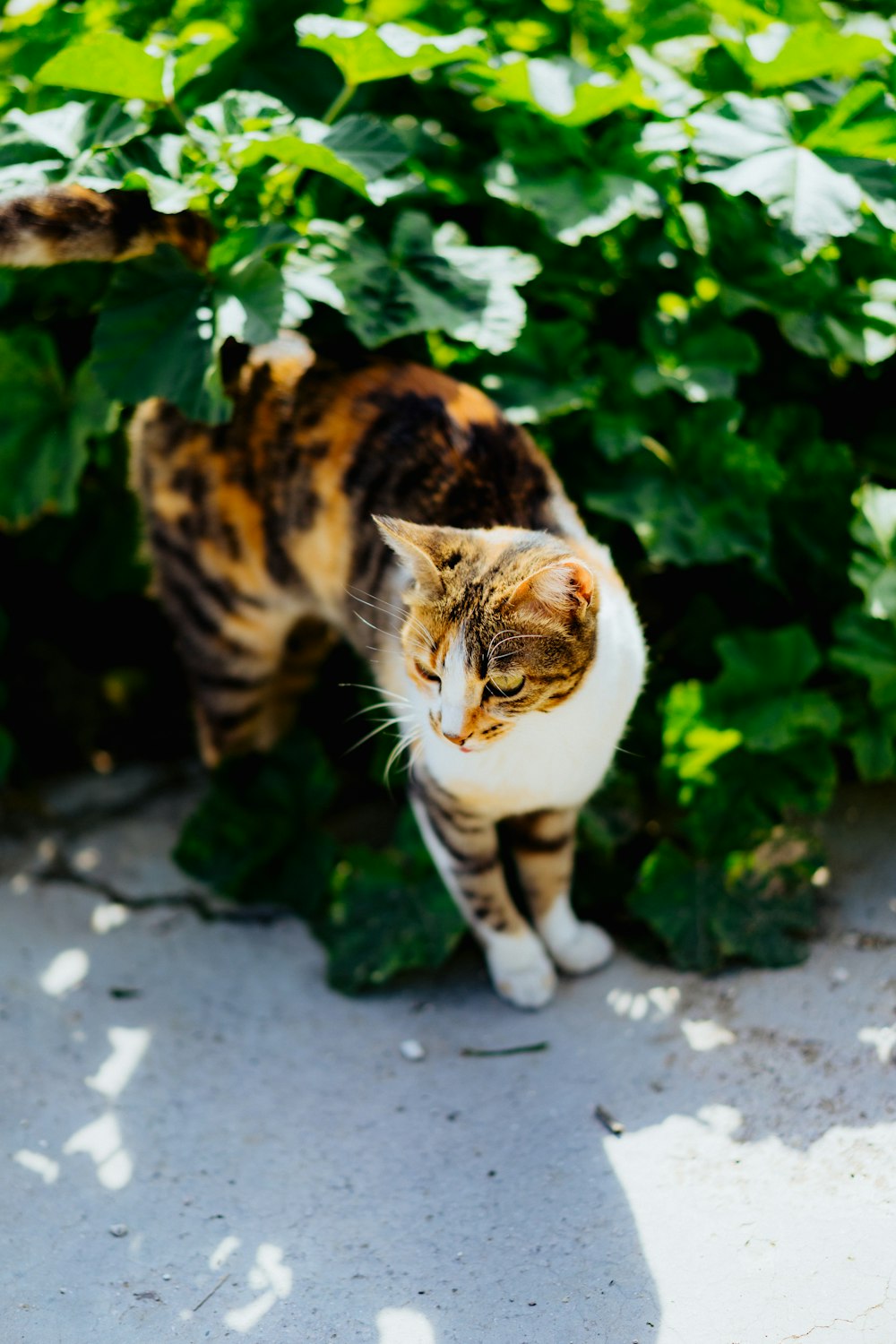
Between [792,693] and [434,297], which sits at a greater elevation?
[434,297]

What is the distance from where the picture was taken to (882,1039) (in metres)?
2.16

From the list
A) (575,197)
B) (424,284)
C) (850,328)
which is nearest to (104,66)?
(424,284)

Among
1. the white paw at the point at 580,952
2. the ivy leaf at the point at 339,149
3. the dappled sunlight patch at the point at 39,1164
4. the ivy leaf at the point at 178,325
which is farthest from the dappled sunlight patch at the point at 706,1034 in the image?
the ivy leaf at the point at 339,149

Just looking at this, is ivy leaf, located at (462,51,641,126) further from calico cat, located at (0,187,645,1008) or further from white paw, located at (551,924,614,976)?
white paw, located at (551,924,614,976)

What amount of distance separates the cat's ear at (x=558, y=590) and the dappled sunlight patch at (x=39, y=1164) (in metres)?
1.29

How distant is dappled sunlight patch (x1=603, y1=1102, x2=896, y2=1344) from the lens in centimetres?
167

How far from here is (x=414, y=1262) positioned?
1844 millimetres

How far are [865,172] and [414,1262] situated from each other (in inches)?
85.0

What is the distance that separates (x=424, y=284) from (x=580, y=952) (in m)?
1.44

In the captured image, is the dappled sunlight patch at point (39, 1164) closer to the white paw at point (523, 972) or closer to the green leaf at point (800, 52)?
the white paw at point (523, 972)

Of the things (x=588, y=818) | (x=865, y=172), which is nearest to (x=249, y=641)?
(x=588, y=818)

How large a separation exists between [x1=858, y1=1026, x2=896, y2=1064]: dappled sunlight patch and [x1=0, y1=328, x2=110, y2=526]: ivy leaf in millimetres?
2001

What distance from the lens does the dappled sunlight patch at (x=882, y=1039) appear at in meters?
2.13

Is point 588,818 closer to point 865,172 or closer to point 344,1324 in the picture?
point 344,1324
